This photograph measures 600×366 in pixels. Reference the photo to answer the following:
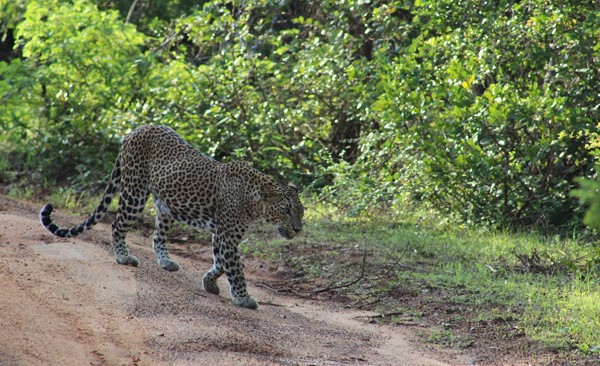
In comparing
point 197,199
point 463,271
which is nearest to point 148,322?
point 197,199

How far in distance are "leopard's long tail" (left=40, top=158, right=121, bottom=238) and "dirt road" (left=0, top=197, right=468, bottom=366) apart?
15 cm

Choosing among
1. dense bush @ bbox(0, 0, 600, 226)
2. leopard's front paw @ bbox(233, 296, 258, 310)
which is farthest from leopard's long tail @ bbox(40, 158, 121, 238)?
dense bush @ bbox(0, 0, 600, 226)

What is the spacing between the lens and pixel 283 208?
7.96 meters

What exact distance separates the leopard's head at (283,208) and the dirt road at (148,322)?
2.54 feet

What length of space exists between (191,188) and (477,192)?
4.43 m

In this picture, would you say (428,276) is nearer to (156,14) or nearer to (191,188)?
(191,188)

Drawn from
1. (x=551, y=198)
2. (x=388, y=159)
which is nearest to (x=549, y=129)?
(x=551, y=198)

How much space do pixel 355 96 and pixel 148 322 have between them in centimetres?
763

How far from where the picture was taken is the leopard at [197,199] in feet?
26.2

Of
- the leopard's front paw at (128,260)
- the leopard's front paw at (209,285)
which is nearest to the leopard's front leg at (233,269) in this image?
the leopard's front paw at (209,285)

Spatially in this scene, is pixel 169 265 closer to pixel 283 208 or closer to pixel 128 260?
pixel 128 260

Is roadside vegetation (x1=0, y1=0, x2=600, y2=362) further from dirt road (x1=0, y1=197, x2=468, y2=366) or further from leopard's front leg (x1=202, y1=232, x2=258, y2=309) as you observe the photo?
leopard's front leg (x1=202, y1=232, x2=258, y2=309)

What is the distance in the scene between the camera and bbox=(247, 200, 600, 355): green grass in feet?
24.8

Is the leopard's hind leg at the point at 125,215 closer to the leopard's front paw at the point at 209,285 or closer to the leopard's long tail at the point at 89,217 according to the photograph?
the leopard's long tail at the point at 89,217
